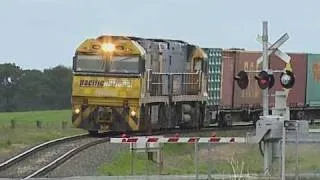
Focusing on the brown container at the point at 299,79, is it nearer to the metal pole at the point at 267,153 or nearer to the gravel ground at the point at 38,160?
the gravel ground at the point at 38,160

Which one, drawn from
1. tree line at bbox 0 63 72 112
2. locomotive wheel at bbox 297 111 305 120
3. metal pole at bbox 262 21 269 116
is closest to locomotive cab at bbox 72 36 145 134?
metal pole at bbox 262 21 269 116

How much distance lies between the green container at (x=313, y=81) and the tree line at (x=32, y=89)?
5102 centimetres

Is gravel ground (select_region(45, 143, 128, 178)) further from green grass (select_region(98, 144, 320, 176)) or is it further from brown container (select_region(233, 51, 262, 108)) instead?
brown container (select_region(233, 51, 262, 108))

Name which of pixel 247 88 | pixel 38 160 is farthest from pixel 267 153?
pixel 247 88

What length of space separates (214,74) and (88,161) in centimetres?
1740

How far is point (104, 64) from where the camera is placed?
96.0ft

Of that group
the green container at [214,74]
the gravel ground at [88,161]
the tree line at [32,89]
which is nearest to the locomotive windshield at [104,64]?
the gravel ground at [88,161]

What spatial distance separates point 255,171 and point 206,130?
16.0 m

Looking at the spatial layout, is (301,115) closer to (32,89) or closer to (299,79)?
(299,79)

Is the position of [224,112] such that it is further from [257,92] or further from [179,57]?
[179,57]

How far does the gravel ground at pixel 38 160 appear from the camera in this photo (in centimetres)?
1925

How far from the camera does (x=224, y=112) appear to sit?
3938 centimetres

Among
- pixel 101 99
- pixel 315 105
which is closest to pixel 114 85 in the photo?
pixel 101 99

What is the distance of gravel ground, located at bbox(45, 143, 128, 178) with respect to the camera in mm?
19406
